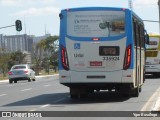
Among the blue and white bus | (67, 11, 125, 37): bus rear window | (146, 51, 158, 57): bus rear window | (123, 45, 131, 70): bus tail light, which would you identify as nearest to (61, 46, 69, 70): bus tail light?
the blue and white bus

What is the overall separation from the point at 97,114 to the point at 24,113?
2.03 metres

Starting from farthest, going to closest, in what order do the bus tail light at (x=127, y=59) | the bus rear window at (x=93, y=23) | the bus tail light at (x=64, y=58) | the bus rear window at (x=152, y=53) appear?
1. the bus rear window at (x=152, y=53)
2. the bus tail light at (x=64, y=58)
3. the bus rear window at (x=93, y=23)
4. the bus tail light at (x=127, y=59)

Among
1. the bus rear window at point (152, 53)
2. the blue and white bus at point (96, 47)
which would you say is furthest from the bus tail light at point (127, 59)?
the bus rear window at point (152, 53)

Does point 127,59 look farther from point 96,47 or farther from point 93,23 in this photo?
point 93,23

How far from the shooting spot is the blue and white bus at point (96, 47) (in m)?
18.9

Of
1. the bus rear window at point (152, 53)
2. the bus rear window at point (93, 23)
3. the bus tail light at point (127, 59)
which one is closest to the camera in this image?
the bus tail light at point (127, 59)

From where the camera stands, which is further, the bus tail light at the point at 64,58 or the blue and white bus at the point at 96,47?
the bus tail light at the point at 64,58

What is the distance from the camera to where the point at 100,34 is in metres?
19.0

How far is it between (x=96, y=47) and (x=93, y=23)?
2.84ft

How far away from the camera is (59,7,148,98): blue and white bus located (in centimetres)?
1889

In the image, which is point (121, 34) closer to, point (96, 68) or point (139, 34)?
point (96, 68)

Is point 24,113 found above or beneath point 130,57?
beneath

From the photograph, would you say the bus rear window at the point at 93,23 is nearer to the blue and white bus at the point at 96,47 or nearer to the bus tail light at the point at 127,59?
the blue and white bus at the point at 96,47

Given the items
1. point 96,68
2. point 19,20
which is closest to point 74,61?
point 96,68
